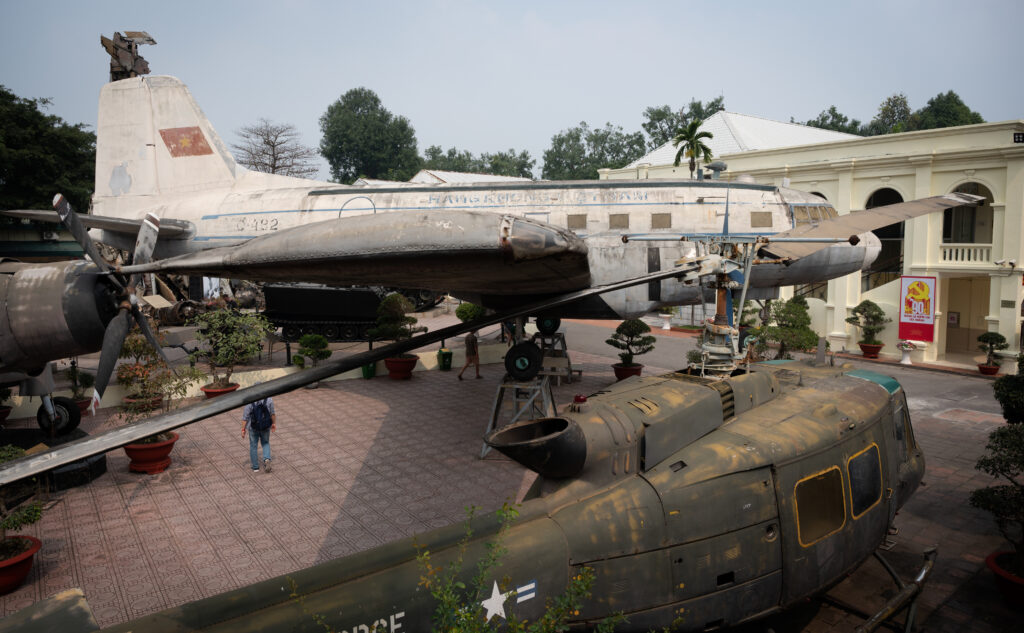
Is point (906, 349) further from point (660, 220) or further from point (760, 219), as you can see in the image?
point (660, 220)

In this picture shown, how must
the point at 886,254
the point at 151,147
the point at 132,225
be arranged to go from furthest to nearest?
1. the point at 886,254
2. the point at 151,147
3. the point at 132,225

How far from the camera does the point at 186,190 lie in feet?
53.7

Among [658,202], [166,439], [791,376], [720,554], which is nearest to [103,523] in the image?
[166,439]

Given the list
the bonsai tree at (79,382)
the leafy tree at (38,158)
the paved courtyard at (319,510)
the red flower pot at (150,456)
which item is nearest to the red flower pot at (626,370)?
the paved courtyard at (319,510)

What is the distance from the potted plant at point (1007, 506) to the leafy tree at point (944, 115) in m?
71.1

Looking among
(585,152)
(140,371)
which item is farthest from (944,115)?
(140,371)

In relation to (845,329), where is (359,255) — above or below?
above

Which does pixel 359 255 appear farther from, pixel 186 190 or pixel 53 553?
pixel 186 190

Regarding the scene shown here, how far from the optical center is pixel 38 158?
1362 inches

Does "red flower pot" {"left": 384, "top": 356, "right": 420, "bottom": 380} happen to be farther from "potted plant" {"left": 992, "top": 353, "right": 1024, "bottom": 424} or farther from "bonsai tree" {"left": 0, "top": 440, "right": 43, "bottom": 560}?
"potted plant" {"left": 992, "top": 353, "right": 1024, "bottom": 424}

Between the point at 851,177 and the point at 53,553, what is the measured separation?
2852 cm

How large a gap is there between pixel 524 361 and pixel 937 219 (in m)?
20.4

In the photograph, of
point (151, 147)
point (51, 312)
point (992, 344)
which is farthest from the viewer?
point (992, 344)

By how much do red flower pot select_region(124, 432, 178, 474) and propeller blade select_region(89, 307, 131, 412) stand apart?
335 centimetres
